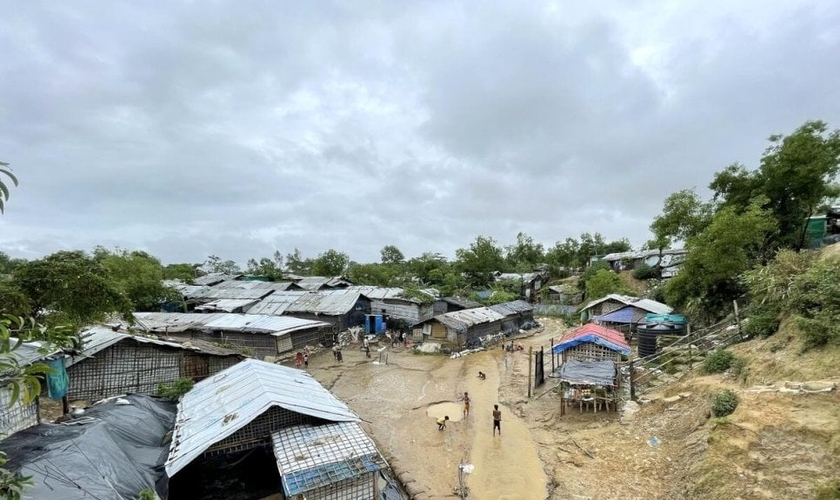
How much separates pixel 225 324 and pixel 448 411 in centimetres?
1925

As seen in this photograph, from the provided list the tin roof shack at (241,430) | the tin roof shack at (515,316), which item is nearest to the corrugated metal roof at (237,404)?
the tin roof shack at (241,430)

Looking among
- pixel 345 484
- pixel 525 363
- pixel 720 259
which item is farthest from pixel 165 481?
pixel 720 259

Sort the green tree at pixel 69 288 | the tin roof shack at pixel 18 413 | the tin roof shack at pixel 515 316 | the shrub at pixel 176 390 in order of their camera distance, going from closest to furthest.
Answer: the tin roof shack at pixel 18 413 < the green tree at pixel 69 288 < the shrub at pixel 176 390 < the tin roof shack at pixel 515 316

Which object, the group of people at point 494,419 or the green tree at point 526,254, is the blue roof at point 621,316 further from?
the green tree at point 526,254

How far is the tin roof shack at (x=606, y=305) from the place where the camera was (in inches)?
1399

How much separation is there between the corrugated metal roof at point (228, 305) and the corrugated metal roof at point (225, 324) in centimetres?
855

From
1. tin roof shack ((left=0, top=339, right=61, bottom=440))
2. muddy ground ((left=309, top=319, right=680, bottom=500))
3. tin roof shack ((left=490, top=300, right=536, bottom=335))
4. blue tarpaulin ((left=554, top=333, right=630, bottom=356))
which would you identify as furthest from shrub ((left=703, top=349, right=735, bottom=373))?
tin roof shack ((left=0, top=339, right=61, bottom=440))

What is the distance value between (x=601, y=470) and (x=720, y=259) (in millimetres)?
16731

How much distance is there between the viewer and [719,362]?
15867 millimetres

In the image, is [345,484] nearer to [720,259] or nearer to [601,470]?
[601,470]

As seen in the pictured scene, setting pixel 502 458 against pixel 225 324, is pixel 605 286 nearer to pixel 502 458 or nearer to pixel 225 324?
pixel 502 458

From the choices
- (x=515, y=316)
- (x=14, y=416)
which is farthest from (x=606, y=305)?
(x=14, y=416)

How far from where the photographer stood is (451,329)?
3303 cm

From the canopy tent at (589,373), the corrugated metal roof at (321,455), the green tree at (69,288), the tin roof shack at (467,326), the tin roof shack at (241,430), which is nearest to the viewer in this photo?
the corrugated metal roof at (321,455)
